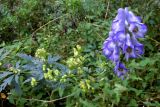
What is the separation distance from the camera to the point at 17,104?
289 centimetres

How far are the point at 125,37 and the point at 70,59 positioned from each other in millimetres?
614

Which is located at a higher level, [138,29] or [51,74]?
[138,29]

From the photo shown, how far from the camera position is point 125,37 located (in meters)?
2.08

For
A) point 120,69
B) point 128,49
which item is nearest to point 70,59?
point 120,69

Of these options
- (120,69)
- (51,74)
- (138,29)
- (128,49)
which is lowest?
(51,74)

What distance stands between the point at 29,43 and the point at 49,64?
0.85m

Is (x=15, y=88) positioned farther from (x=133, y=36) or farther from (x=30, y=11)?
(x=30, y=11)

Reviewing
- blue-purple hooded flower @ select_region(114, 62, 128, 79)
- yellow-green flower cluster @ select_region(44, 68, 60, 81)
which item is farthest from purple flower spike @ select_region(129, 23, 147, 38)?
yellow-green flower cluster @ select_region(44, 68, 60, 81)

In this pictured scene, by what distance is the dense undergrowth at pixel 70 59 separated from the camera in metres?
2.58

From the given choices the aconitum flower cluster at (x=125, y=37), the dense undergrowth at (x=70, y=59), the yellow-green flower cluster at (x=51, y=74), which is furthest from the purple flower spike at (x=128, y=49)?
the yellow-green flower cluster at (x=51, y=74)

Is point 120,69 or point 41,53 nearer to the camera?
point 120,69

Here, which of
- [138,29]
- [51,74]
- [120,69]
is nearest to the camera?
[138,29]

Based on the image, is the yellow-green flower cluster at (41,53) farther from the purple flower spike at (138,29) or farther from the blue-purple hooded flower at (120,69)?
the purple flower spike at (138,29)

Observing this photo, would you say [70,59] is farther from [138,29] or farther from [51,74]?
[138,29]
